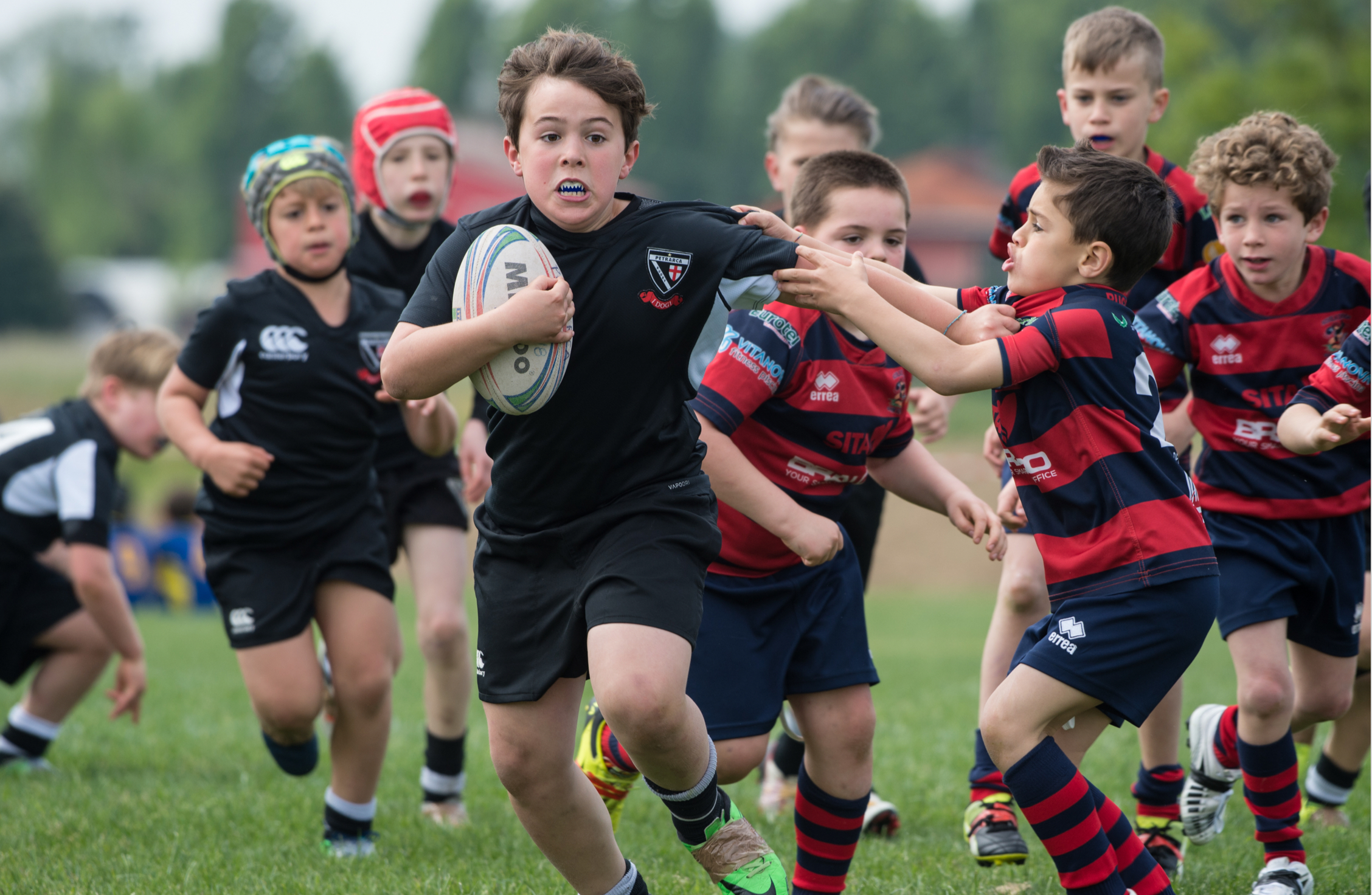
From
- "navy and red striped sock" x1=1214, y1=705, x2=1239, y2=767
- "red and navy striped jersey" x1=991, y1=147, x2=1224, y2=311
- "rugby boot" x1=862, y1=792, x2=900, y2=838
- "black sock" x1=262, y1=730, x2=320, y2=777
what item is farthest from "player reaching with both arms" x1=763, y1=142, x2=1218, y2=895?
"black sock" x1=262, y1=730, x2=320, y2=777

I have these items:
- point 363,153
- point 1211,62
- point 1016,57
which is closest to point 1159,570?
point 363,153

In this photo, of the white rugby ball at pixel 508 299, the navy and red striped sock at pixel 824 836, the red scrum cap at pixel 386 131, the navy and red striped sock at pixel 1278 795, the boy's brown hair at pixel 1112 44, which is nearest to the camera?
the white rugby ball at pixel 508 299

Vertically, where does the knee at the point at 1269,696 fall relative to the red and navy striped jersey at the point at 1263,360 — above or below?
below

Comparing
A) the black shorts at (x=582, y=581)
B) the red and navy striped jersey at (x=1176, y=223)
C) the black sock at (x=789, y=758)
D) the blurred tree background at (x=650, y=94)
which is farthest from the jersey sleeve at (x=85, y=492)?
the blurred tree background at (x=650, y=94)

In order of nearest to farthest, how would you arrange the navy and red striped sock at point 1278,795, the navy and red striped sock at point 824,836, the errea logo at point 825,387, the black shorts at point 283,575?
the navy and red striped sock at point 824,836, the errea logo at point 825,387, the navy and red striped sock at point 1278,795, the black shorts at point 283,575

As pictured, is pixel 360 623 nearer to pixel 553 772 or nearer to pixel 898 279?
pixel 553 772

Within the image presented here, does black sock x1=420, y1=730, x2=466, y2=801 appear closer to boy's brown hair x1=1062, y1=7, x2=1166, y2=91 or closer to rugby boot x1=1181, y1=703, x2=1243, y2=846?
rugby boot x1=1181, y1=703, x2=1243, y2=846

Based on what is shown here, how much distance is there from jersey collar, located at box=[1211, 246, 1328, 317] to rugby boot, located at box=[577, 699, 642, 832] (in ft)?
7.83

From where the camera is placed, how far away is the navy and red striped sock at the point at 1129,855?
3.36 metres

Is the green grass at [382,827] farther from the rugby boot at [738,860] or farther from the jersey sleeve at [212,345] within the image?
the jersey sleeve at [212,345]

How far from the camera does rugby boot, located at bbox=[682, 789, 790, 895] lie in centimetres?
323

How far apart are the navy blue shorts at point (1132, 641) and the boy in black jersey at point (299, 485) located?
7.60ft

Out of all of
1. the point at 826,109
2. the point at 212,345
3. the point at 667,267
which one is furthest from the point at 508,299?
the point at 826,109

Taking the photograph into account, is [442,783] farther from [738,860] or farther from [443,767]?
[738,860]
